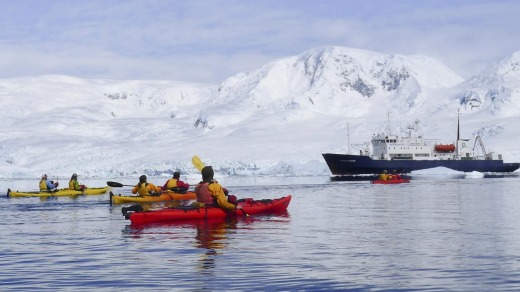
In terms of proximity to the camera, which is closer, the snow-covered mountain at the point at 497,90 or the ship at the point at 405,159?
the ship at the point at 405,159

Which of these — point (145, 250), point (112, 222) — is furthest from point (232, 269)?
point (112, 222)

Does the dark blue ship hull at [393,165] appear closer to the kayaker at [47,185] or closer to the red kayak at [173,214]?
the kayaker at [47,185]

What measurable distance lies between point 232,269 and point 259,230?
732cm

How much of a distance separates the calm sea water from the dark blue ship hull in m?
61.2

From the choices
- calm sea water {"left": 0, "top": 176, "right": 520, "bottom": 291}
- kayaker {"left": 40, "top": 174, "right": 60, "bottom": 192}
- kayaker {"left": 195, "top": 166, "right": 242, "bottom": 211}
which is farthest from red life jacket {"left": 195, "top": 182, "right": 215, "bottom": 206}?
kayaker {"left": 40, "top": 174, "right": 60, "bottom": 192}

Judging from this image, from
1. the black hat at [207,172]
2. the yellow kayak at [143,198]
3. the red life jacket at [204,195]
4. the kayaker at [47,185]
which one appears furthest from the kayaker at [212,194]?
the kayaker at [47,185]

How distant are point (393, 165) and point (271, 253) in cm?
7417

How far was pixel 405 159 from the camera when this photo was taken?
89.7 m

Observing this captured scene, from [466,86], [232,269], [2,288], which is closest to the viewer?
[2,288]

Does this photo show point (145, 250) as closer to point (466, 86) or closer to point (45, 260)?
point (45, 260)

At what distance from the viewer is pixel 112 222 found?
81.6 ft

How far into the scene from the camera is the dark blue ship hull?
3482 inches

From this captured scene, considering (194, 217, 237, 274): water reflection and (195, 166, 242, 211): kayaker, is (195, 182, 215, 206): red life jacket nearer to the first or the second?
(195, 166, 242, 211): kayaker

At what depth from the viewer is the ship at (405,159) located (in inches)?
3492
